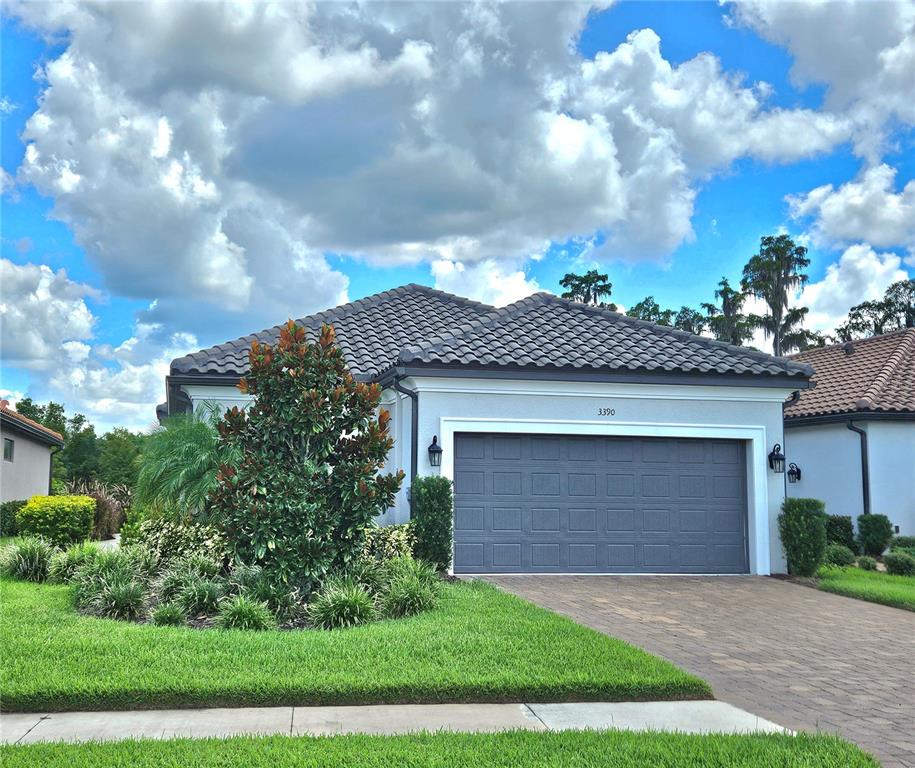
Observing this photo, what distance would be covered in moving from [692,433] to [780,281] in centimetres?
3091

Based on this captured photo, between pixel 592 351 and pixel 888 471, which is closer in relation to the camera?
pixel 592 351

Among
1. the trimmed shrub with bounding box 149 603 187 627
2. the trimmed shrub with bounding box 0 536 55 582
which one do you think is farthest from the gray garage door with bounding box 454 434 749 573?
the trimmed shrub with bounding box 0 536 55 582

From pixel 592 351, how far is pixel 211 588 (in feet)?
26.2

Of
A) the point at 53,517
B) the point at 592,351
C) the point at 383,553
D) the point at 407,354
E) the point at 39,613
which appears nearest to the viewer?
the point at 39,613

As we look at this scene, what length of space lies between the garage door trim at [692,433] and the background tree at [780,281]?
96.6ft

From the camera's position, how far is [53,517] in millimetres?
16812

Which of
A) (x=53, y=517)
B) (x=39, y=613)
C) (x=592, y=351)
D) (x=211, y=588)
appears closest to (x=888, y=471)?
(x=592, y=351)

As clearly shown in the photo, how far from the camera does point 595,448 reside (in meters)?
13.7

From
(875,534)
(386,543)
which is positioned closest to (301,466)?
(386,543)

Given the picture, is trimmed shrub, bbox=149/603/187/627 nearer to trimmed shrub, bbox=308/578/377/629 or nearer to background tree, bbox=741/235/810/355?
trimmed shrub, bbox=308/578/377/629

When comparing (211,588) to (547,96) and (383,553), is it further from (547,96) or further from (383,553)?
(547,96)

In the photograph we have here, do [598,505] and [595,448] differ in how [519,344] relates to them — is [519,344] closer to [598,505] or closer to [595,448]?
[595,448]

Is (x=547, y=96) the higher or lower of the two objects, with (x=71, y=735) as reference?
higher

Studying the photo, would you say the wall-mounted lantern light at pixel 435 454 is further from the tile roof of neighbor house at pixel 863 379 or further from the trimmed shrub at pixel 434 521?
the tile roof of neighbor house at pixel 863 379
